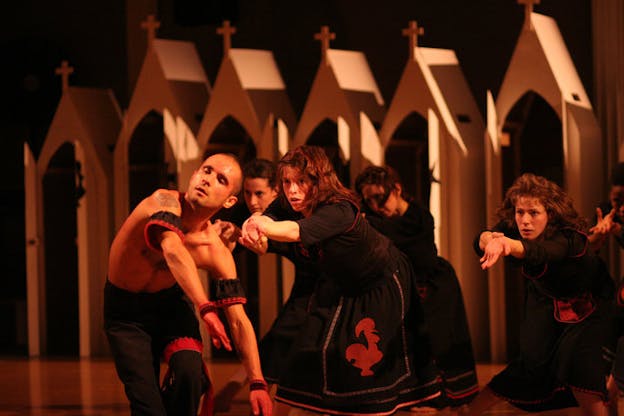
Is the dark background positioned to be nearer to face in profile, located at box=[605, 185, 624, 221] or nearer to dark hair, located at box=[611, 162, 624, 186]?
dark hair, located at box=[611, 162, 624, 186]

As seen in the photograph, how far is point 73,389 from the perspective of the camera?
670cm

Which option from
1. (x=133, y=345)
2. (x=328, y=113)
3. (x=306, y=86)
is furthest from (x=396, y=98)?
(x=133, y=345)

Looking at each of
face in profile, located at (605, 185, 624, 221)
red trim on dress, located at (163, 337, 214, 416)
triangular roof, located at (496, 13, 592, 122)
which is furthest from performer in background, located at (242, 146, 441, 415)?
triangular roof, located at (496, 13, 592, 122)

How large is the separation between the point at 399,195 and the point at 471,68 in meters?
3.48

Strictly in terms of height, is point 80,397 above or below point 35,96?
below

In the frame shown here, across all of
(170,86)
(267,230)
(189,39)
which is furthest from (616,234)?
(189,39)

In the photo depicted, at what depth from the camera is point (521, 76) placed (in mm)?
7387

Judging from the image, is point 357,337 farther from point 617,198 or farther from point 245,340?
point 617,198

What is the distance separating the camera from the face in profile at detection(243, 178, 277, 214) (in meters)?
5.50

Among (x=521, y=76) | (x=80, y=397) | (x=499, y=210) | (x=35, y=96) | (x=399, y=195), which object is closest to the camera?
(x=499, y=210)

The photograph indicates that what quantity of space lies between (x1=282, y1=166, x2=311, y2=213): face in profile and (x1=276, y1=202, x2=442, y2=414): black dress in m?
0.12

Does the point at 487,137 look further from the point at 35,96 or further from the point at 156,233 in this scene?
the point at 35,96

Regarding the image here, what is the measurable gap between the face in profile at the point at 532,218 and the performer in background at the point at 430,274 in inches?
50.8

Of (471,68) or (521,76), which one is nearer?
(521,76)
